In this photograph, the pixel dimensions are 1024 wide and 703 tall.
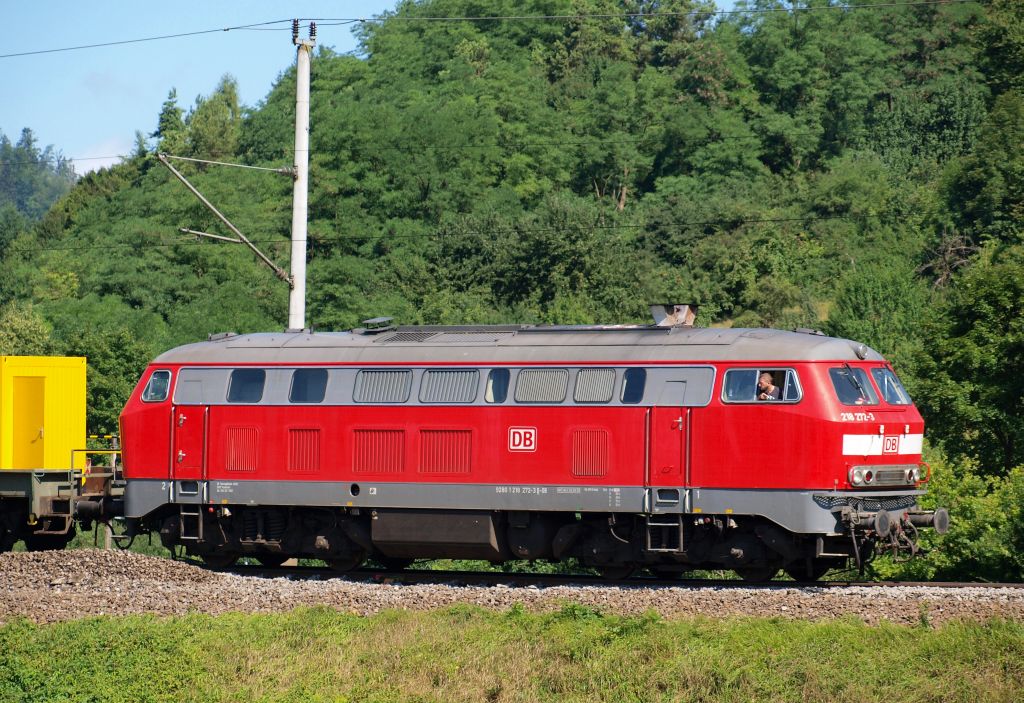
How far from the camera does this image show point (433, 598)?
1803cm

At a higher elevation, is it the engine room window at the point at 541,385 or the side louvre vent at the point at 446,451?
the engine room window at the point at 541,385

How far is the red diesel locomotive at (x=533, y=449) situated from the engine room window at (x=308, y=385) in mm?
29

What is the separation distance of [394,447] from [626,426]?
377 cm

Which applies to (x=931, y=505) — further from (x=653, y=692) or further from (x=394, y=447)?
(x=653, y=692)

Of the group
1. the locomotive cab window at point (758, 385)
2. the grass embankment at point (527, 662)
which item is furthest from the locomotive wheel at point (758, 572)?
the grass embankment at point (527, 662)

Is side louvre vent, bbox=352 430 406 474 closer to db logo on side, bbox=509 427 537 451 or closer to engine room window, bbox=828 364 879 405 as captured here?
A: db logo on side, bbox=509 427 537 451

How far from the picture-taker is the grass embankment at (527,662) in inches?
551

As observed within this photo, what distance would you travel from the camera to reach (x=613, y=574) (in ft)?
68.0

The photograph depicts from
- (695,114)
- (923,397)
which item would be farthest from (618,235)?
(923,397)

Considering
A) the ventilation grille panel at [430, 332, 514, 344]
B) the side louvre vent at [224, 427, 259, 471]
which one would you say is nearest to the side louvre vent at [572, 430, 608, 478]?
the ventilation grille panel at [430, 332, 514, 344]

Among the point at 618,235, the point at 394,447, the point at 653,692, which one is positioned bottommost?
the point at 653,692

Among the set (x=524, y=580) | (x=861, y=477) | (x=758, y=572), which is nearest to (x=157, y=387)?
(x=524, y=580)

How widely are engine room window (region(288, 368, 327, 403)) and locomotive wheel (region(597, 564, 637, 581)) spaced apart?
206 inches

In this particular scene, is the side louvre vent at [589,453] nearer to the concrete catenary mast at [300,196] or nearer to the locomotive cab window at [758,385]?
the locomotive cab window at [758,385]
